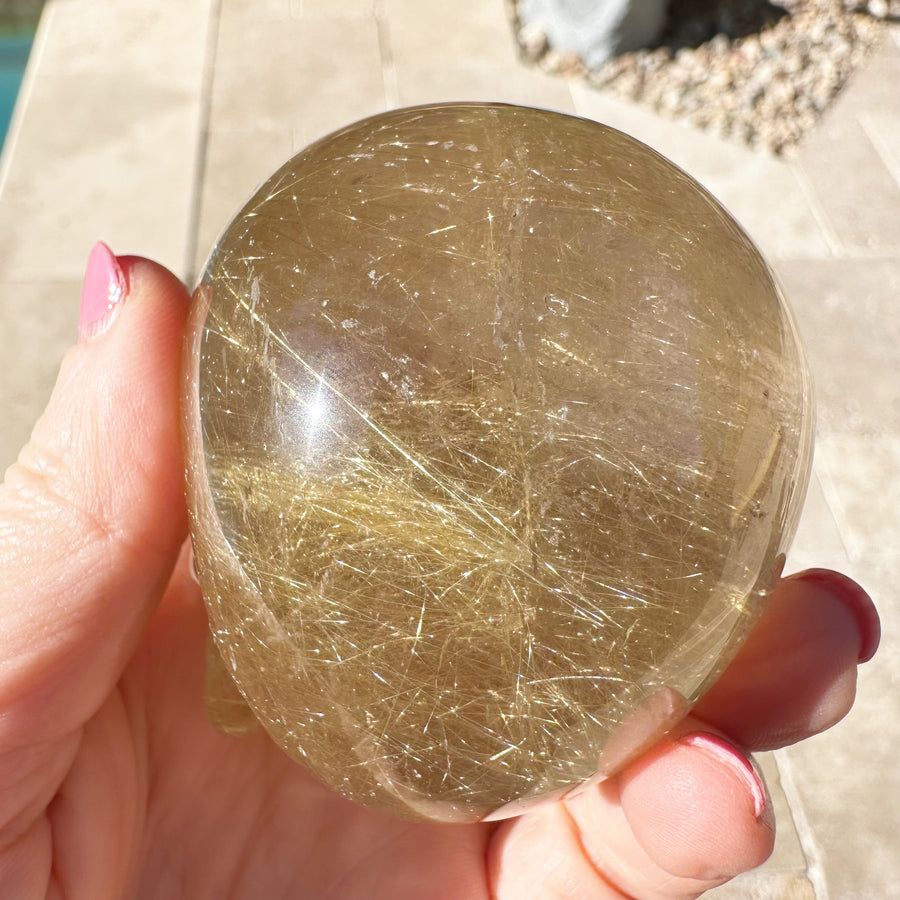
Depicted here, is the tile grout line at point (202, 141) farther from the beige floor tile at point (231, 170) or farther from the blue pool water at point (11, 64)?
the blue pool water at point (11, 64)

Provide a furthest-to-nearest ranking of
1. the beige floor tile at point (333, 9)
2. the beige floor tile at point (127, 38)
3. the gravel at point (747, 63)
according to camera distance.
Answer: the beige floor tile at point (333, 9)
the beige floor tile at point (127, 38)
the gravel at point (747, 63)

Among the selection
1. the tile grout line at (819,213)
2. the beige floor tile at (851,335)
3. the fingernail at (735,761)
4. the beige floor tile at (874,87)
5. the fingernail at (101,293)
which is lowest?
the beige floor tile at (851,335)

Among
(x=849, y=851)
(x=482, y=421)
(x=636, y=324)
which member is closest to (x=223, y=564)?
(x=482, y=421)

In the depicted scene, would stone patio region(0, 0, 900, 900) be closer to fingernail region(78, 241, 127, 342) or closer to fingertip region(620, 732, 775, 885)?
fingertip region(620, 732, 775, 885)

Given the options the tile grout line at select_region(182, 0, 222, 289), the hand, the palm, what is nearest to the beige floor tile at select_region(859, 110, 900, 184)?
the tile grout line at select_region(182, 0, 222, 289)

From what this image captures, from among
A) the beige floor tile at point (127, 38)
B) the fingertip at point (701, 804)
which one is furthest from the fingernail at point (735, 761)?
the beige floor tile at point (127, 38)
